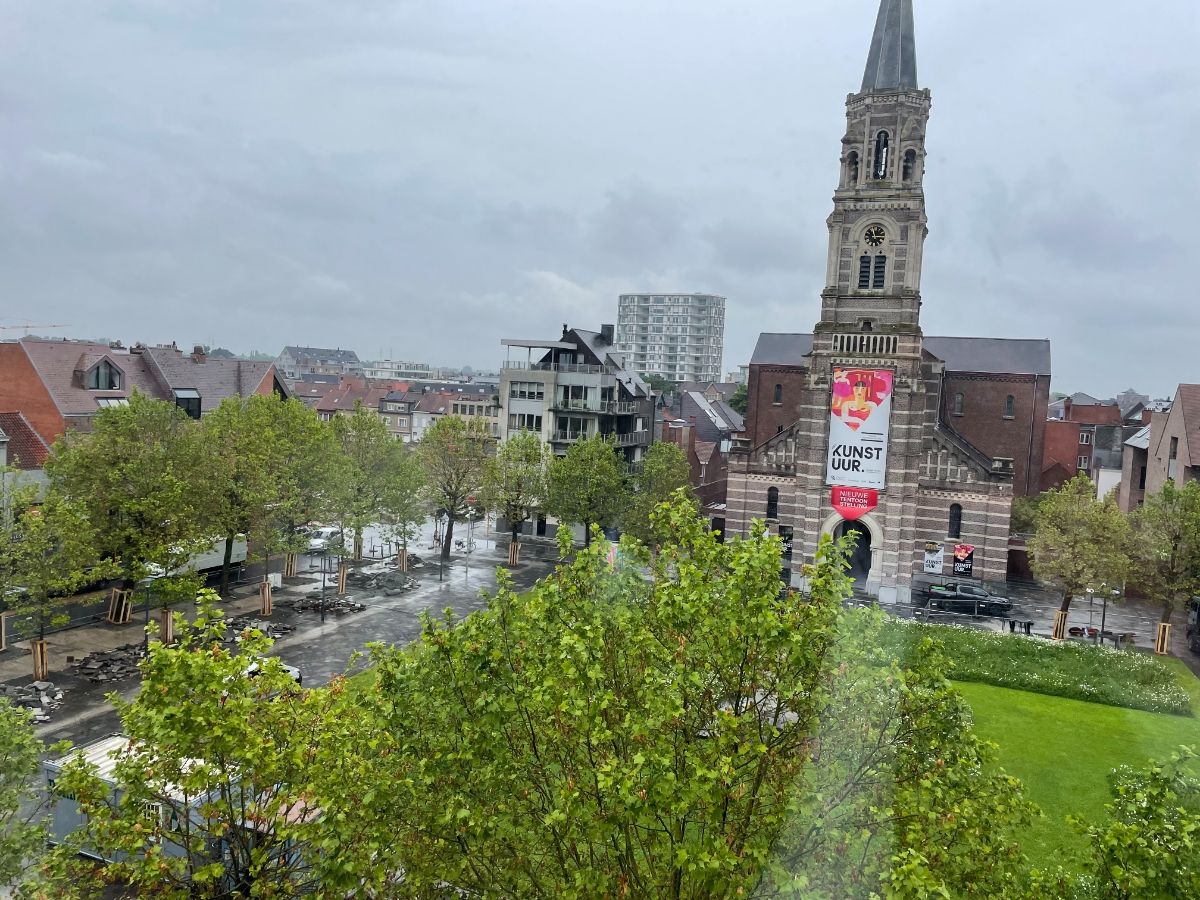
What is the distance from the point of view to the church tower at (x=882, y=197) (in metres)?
51.0

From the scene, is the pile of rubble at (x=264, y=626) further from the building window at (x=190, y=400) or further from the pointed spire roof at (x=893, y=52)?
the pointed spire roof at (x=893, y=52)

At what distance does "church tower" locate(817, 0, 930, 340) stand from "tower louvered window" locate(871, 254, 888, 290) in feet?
0.19

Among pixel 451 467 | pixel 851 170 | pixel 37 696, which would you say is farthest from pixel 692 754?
pixel 851 170

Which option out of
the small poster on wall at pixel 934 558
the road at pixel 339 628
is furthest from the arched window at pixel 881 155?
the road at pixel 339 628

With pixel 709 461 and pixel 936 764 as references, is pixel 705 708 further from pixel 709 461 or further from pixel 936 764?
pixel 709 461

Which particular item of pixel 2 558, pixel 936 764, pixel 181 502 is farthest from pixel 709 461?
pixel 936 764

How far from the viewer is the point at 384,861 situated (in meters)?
11.9

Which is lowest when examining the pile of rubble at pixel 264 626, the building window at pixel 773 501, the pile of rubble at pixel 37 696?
the pile of rubble at pixel 37 696

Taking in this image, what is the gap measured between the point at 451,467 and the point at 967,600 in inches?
1263

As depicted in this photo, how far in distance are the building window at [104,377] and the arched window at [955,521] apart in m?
54.3

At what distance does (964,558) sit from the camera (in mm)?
53125

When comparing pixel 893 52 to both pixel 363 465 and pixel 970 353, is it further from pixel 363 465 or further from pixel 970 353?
pixel 363 465

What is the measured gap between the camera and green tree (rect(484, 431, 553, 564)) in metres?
56.0

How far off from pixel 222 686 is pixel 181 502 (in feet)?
86.3
